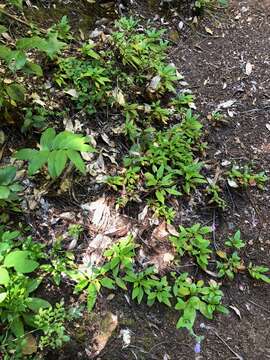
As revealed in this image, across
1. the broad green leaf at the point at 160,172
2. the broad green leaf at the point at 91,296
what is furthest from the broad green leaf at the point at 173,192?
the broad green leaf at the point at 91,296

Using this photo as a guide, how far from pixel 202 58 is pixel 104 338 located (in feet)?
11.6

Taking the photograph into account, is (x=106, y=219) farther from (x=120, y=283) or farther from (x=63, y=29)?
(x=63, y=29)

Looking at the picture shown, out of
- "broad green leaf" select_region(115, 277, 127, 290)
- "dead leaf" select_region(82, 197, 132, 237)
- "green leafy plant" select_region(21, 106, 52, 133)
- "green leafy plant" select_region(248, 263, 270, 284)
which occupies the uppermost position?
"green leafy plant" select_region(21, 106, 52, 133)

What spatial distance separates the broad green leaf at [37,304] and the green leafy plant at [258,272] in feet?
5.37

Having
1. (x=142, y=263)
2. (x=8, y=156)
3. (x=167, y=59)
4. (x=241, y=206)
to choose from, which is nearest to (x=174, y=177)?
(x=241, y=206)

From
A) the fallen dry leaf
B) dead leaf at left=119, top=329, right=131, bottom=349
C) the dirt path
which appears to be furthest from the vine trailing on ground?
the fallen dry leaf

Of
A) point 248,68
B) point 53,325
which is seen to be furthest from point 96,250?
point 248,68

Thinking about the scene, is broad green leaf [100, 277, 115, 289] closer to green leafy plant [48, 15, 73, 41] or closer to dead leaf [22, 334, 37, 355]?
dead leaf [22, 334, 37, 355]

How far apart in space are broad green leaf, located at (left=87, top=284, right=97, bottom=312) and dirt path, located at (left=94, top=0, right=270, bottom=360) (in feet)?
0.46

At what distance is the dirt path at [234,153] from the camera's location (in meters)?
3.02

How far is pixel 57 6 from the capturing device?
15.5ft

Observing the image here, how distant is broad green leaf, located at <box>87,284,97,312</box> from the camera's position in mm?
2967

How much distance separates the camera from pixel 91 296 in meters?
3.00

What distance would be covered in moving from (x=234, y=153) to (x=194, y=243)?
1.22m
